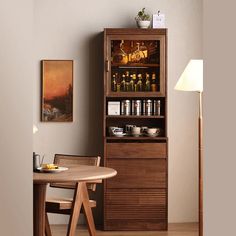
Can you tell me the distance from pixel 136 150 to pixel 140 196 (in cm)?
51

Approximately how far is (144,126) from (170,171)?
61 centimetres

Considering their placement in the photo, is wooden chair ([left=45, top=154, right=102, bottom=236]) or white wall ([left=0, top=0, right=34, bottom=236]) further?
wooden chair ([left=45, top=154, right=102, bottom=236])

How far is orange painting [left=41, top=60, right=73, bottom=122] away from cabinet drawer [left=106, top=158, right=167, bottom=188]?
905 millimetres

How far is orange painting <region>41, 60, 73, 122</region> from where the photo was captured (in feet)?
21.2

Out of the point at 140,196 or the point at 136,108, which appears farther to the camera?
the point at 136,108

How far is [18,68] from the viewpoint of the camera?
2506mm

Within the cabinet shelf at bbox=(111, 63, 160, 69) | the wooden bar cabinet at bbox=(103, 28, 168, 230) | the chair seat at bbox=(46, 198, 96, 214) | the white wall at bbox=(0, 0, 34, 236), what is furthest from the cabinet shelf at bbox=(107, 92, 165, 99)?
the white wall at bbox=(0, 0, 34, 236)

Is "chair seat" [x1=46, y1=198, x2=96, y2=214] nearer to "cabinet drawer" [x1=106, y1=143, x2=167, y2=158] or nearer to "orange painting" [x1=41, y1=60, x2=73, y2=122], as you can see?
"cabinet drawer" [x1=106, y1=143, x2=167, y2=158]

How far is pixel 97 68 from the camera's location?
6.52m

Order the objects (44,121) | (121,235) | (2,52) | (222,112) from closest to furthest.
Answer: (222,112), (2,52), (121,235), (44,121)

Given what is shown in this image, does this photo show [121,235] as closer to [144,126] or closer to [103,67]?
[144,126]

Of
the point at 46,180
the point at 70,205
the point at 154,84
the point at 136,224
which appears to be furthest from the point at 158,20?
the point at 46,180

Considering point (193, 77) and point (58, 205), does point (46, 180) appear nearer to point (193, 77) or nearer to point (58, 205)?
point (58, 205)

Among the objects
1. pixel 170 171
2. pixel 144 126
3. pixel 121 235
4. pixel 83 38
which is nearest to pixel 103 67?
pixel 83 38
